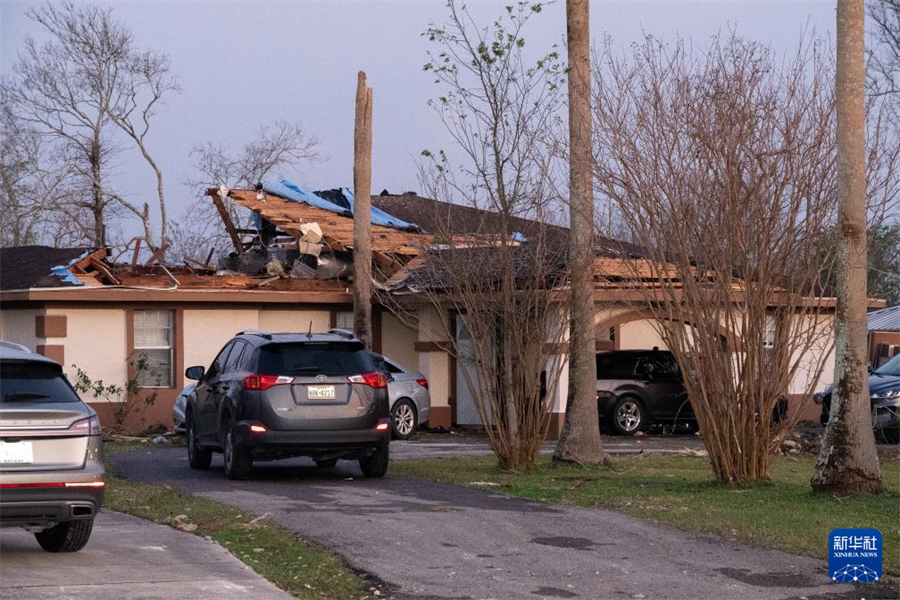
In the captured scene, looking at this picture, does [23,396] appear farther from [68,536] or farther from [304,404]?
[304,404]

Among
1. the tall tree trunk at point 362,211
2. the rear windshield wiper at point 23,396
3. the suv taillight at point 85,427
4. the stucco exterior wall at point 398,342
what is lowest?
the suv taillight at point 85,427

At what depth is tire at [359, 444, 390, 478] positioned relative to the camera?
15.3m

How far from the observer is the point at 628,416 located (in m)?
24.7

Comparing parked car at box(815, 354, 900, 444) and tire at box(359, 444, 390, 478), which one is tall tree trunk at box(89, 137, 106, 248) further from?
tire at box(359, 444, 390, 478)

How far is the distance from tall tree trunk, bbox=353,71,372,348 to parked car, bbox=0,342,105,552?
47.6 feet

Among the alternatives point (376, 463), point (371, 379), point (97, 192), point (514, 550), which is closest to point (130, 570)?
point (514, 550)

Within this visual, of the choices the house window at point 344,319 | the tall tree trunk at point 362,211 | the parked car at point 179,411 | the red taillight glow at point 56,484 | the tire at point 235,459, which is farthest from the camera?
the house window at point 344,319

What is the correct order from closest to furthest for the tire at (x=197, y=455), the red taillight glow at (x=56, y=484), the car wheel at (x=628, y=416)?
the red taillight glow at (x=56, y=484)
the tire at (x=197, y=455)
the car wheel at (x=628, y=416)

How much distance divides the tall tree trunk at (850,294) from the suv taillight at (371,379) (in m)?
5.16

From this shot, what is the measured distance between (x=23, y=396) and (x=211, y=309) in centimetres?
1641

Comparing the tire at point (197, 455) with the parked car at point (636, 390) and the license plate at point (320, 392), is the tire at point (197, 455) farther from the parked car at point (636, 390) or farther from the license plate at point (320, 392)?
the parked car at point (636, 390)

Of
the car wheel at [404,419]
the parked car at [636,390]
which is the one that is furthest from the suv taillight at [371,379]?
the parked car at [636,390]

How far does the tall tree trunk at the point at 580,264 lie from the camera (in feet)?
51.6

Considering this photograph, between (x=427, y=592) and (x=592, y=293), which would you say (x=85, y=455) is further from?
(x=592, y=293)
